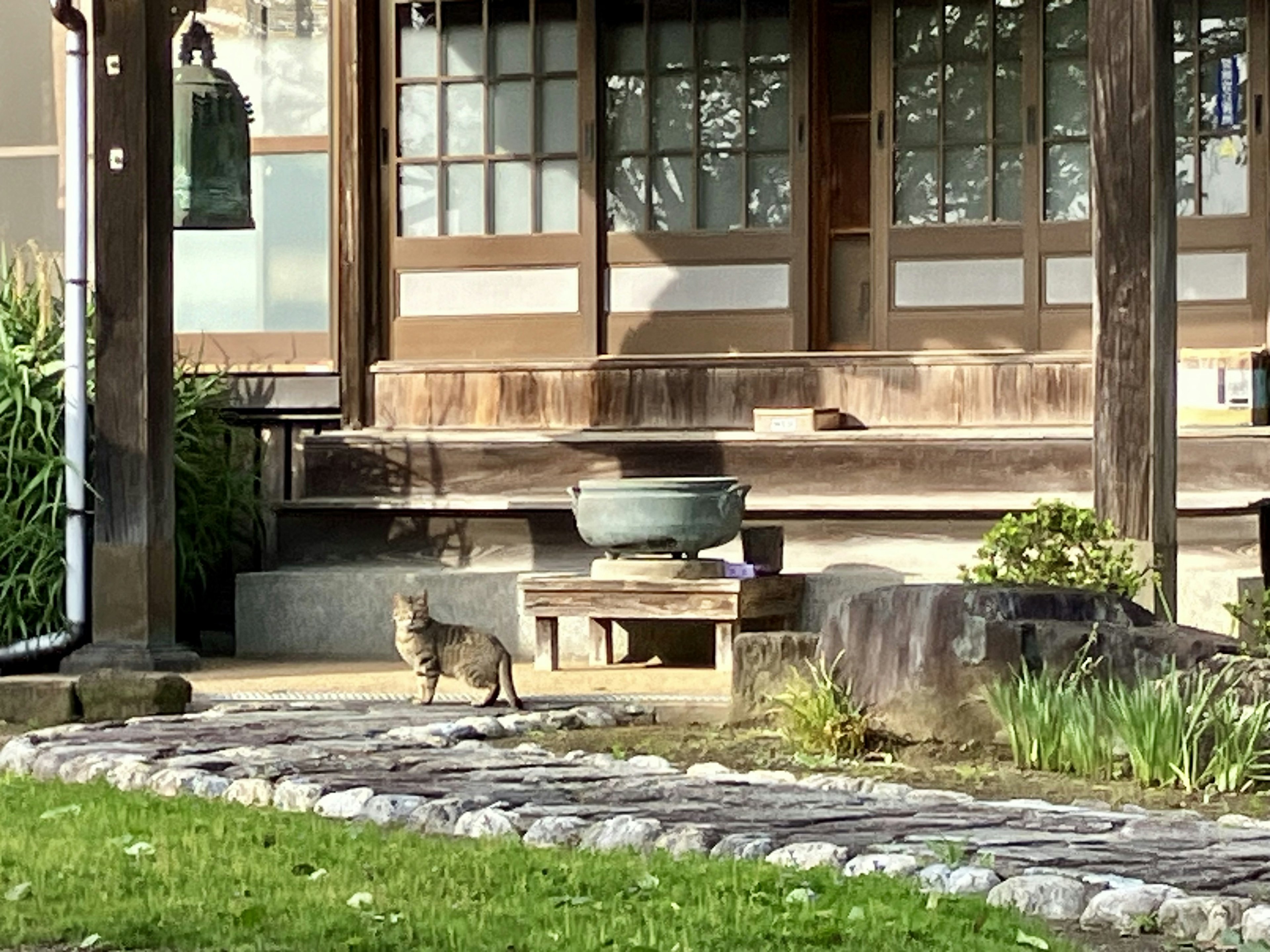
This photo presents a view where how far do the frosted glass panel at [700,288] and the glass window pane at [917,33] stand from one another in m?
1.41

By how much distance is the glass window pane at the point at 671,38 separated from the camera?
15000 millimetres

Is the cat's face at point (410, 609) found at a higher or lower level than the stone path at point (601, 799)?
higher

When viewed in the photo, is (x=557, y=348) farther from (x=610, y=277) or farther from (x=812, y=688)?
(x=812, y=688)

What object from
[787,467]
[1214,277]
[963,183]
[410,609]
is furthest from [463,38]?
[410,609]

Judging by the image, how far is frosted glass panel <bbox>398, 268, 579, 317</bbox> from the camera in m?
15.1

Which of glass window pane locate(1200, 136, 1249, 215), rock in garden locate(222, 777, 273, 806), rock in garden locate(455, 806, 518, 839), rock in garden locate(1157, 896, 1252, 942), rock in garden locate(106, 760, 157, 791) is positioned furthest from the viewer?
glass window pane locate(1200, 136, 1249, 215)

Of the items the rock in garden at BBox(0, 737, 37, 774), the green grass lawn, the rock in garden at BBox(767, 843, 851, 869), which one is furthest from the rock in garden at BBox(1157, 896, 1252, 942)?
the rock in garden at BBox(0, 737, 37, 774)

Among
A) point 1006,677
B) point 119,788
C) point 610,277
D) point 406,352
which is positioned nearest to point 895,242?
point 610,277

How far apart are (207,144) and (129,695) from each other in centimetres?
393

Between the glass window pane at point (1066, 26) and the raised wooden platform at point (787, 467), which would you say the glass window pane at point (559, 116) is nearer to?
the raised wooden platform at point (787, 467)

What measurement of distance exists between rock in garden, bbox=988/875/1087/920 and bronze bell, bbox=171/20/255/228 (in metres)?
8.03

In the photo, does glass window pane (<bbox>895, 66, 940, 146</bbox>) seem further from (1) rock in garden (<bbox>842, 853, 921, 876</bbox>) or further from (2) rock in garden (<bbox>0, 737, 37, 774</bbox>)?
(1) rock in garden (<bbox>842, 853, 921, 876</bbox>)

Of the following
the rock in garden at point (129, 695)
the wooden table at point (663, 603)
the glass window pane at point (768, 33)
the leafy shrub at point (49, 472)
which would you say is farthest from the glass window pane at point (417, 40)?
the rock in garden at point (129, 695)

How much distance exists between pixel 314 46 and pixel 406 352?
1.91m
